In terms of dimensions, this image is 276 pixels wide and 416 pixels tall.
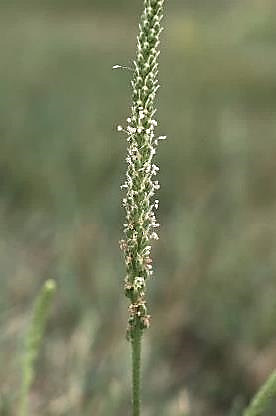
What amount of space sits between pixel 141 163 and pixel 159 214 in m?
3.86

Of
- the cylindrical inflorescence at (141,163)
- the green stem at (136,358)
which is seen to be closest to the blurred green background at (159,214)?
the green stem at (136,358)

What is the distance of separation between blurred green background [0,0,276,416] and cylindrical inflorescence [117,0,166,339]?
0.81 m

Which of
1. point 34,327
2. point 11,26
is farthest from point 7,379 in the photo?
point 11,26

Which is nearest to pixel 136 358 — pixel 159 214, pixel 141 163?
pixel 141 163

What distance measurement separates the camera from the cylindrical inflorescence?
4.79ft

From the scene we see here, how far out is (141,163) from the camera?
1.53 metres

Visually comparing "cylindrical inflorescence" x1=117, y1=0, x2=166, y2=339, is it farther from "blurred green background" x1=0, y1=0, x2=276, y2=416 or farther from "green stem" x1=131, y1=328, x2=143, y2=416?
"blurred green background" x1=0, y1=0, x2=276, y2=416

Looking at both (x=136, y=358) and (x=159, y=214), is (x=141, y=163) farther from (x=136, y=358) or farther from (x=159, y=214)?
(x=159, y=214)

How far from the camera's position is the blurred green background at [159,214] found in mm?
3576

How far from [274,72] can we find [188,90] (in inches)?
25.2

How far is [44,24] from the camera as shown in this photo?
878cm

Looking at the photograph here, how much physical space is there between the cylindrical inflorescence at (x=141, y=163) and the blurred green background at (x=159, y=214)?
2.65 feet

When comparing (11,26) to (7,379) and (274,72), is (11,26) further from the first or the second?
(7,379)

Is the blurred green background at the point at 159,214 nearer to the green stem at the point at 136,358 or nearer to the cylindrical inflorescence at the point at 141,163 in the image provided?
the green stem at the point at 136,358
